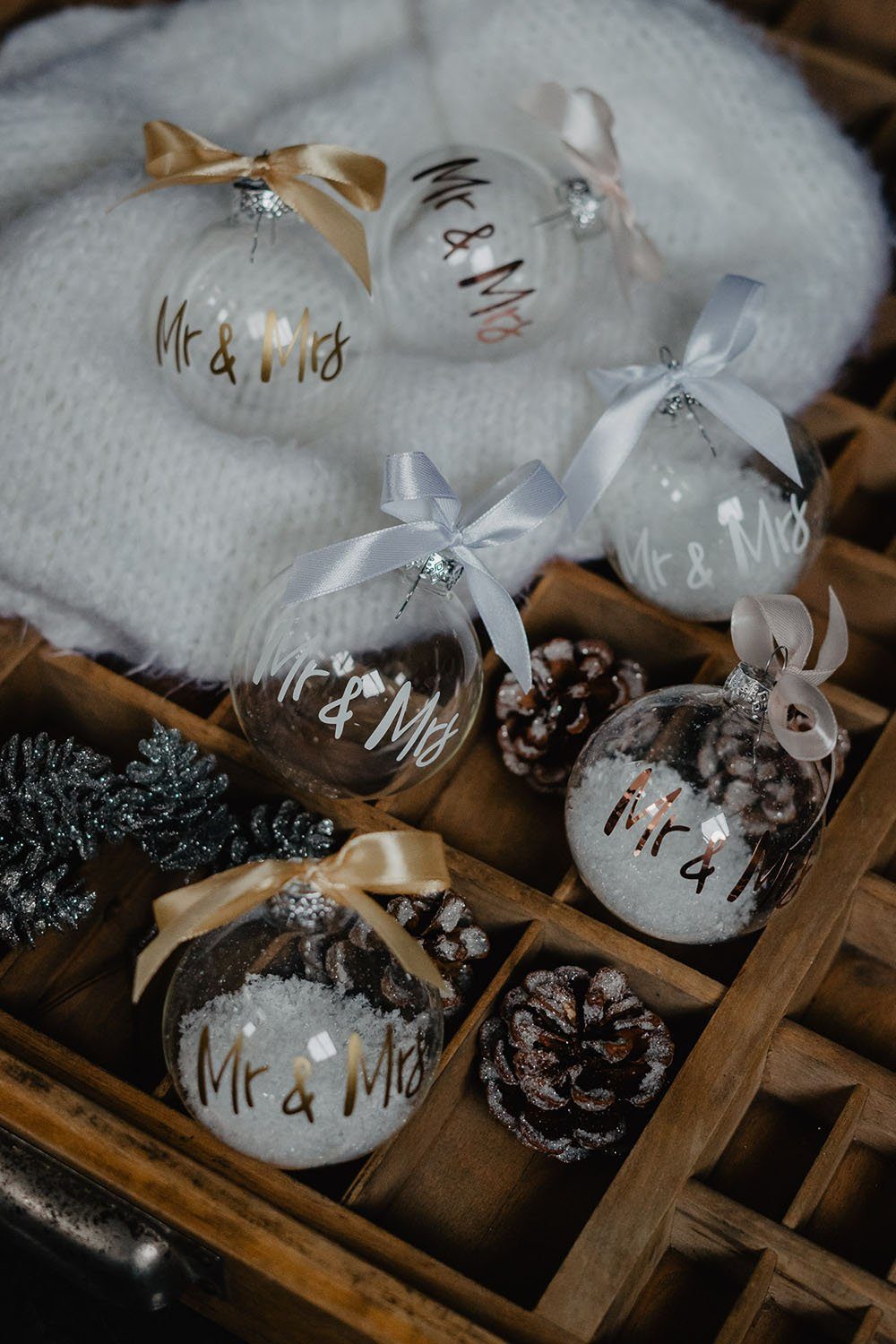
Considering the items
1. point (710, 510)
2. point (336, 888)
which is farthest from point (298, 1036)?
point (710, 510)

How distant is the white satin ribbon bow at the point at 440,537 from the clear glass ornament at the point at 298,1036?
19cm

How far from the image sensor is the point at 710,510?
81cm

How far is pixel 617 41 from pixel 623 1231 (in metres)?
0.93

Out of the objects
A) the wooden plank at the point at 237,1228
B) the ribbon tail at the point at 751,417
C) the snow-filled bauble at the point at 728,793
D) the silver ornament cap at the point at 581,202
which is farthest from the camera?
the silver ornament cap at the point at 581,202

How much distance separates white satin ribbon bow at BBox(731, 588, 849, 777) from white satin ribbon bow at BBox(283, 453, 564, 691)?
0.14 meters

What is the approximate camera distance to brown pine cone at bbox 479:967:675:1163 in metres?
0.70

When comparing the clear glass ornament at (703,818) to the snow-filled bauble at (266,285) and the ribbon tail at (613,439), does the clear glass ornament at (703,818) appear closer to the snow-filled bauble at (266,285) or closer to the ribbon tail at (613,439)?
the ribbon tail at (613,439)

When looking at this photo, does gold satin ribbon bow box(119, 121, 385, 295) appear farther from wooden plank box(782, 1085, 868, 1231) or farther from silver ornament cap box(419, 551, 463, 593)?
wooden plank box(782, 1085, 868, 1231)

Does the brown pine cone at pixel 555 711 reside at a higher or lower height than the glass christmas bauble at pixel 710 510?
lower

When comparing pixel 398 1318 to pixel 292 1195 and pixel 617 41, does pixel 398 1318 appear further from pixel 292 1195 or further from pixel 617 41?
pixel 617 41

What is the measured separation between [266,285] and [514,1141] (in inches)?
22.3

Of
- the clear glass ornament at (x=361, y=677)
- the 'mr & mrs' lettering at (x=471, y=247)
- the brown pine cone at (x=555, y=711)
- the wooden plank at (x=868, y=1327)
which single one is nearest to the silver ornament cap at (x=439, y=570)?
the clear glass ornament at (x=361, y=677)

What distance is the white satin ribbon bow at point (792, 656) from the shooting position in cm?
68

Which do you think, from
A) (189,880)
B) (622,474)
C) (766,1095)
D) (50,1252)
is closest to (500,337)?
(622,474)
